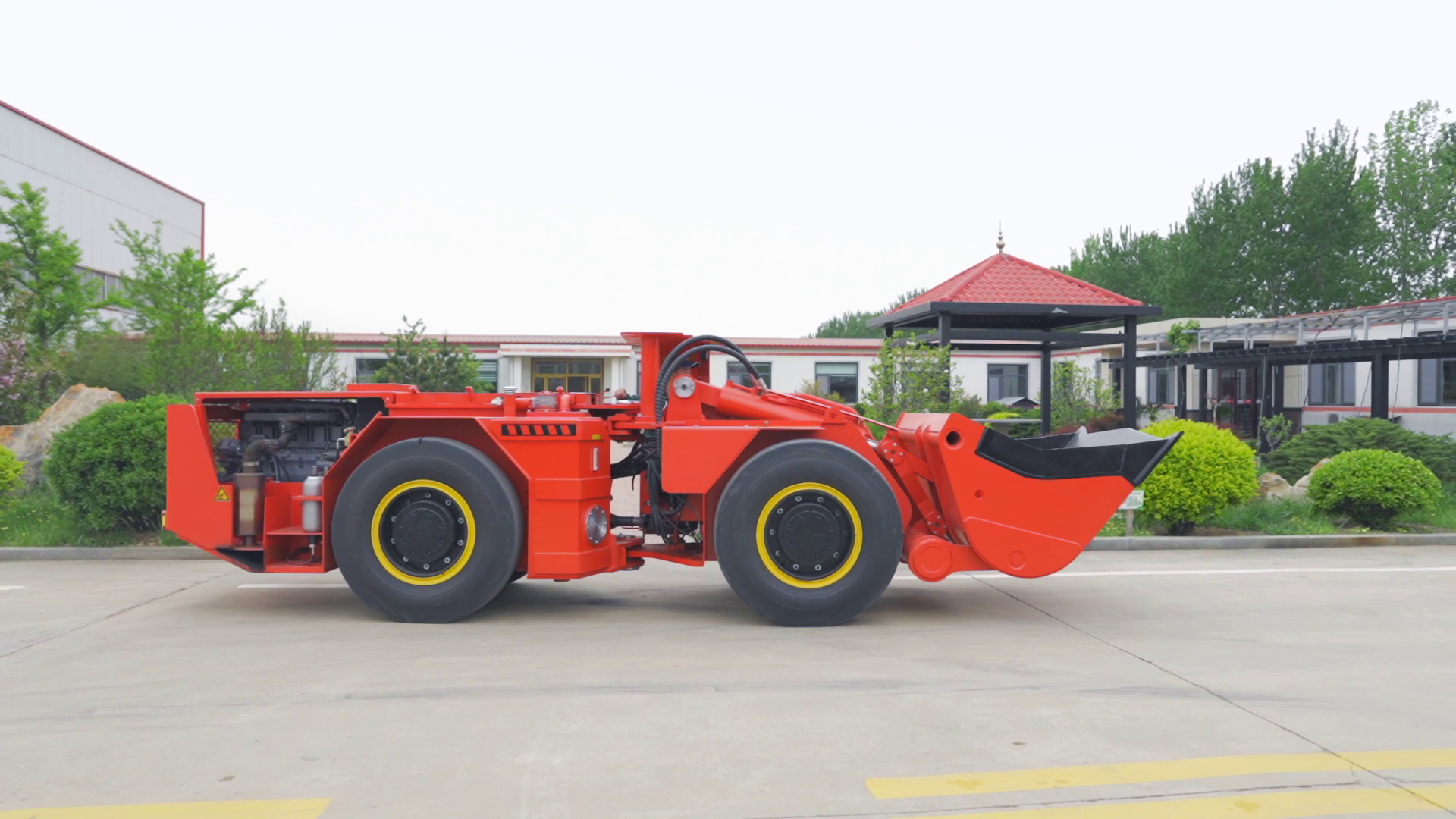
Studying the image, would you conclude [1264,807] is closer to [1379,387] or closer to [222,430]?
[222,430]

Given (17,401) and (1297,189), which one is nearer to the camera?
(17,401)

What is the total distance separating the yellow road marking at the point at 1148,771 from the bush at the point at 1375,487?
8.37 m

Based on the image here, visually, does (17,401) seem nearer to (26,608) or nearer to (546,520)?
(26,608)

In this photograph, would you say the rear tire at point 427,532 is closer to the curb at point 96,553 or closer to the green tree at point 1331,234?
the curb at point 96,553

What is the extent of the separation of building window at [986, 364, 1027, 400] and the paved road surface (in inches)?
1441

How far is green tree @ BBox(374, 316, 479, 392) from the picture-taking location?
105 feet

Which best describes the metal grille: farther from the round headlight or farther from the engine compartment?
the round headlight

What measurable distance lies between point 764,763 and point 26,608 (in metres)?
6.41

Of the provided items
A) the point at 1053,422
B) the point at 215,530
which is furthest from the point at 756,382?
the point at 1053,422

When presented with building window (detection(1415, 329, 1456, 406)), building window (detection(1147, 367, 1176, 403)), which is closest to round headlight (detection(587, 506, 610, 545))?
building window (detection(1415, 329, 1456, 406))

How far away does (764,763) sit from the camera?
4.68 metres

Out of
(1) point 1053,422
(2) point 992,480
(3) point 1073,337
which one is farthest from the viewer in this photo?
(1) point 1053,422

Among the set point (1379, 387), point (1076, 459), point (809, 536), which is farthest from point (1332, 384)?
point (809, 536)

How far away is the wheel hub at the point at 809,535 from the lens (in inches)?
289
